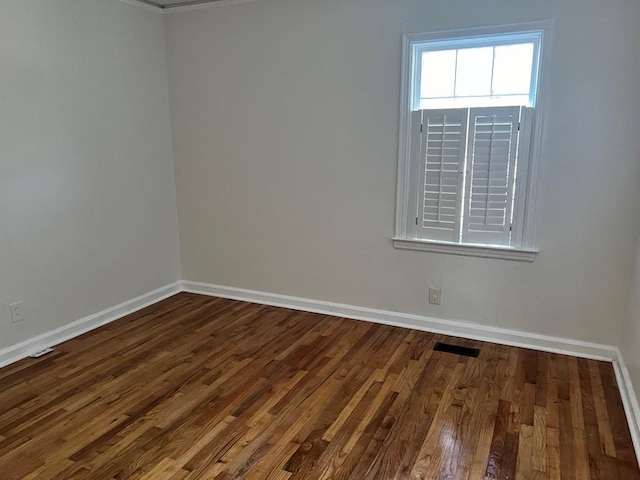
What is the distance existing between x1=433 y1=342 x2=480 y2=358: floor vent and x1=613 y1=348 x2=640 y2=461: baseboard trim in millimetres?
788

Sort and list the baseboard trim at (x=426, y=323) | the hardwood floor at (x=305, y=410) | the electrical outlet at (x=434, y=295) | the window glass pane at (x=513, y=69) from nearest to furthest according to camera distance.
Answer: the hardwood floor at (x=305, y=410) < the window glass pane at (x=513, y=69) < the baseboard trim at (x=426, y=323) < the electrical outlet at (x=434, y=295)

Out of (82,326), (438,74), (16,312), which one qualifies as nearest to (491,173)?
(438,74)

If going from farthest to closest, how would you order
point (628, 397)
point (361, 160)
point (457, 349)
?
point (361, 160)
point (457, 349)
point (628, 397)

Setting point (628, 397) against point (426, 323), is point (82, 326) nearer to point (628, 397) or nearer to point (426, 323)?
point (426, 323)

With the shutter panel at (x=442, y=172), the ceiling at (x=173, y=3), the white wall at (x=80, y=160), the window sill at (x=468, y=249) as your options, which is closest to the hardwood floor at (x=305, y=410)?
the white wall at (x=80, y=160)

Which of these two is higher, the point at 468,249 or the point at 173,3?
the point at 173,3

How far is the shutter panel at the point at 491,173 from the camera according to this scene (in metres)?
2.85

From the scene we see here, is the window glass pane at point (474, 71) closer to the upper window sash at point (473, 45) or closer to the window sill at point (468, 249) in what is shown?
the upper window sash at point (473, 45)

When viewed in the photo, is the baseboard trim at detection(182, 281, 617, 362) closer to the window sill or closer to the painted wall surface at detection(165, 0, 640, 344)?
the painted wall surface at detection(165, 0, 640, 344)

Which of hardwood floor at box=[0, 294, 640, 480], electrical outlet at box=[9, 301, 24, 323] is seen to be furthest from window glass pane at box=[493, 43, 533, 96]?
electrical outlet at box=[9, 301, 24, 323]

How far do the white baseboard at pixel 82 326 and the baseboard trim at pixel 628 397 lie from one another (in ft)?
11.2

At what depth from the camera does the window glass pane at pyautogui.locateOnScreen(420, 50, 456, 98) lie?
299 cm

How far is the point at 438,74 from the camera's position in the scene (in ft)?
9.96

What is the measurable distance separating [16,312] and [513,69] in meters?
3.53
